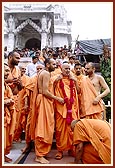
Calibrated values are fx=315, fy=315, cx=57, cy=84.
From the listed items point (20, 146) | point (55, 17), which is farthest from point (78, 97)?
point (55, 17)

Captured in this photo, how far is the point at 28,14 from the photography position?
22438 millimetres

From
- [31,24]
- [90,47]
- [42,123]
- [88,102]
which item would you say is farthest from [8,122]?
→ [31,24]

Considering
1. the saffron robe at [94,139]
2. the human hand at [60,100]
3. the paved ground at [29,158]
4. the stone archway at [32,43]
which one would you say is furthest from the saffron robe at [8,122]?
the stone archway at [32,43]

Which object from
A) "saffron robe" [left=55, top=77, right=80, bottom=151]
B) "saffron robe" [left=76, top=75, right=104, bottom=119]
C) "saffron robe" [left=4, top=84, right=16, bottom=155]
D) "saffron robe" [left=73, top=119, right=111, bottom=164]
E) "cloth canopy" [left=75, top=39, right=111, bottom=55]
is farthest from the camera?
"cloth canopy" [left=75, top=39, right=111, bottom=55]

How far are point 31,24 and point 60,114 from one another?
17742mm

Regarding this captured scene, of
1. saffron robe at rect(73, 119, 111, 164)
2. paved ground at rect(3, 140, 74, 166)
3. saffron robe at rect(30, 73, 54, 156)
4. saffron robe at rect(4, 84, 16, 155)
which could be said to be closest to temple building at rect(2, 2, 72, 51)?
paved ground at rect(3, 140, 74, 166)

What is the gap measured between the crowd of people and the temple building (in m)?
16.0

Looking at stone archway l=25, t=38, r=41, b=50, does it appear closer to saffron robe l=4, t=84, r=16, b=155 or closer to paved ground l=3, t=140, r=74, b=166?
paved ground l=3, t=140, r=74, b=166

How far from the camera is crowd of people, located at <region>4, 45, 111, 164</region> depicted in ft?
14.0

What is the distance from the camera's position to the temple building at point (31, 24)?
21844mm

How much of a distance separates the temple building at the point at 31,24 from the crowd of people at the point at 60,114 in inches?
629

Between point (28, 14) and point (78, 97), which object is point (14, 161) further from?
point (28, 14)

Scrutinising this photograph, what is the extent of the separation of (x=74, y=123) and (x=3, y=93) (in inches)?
42.3

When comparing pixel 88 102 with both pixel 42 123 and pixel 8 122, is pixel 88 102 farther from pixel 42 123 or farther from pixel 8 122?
pixel 8 122
